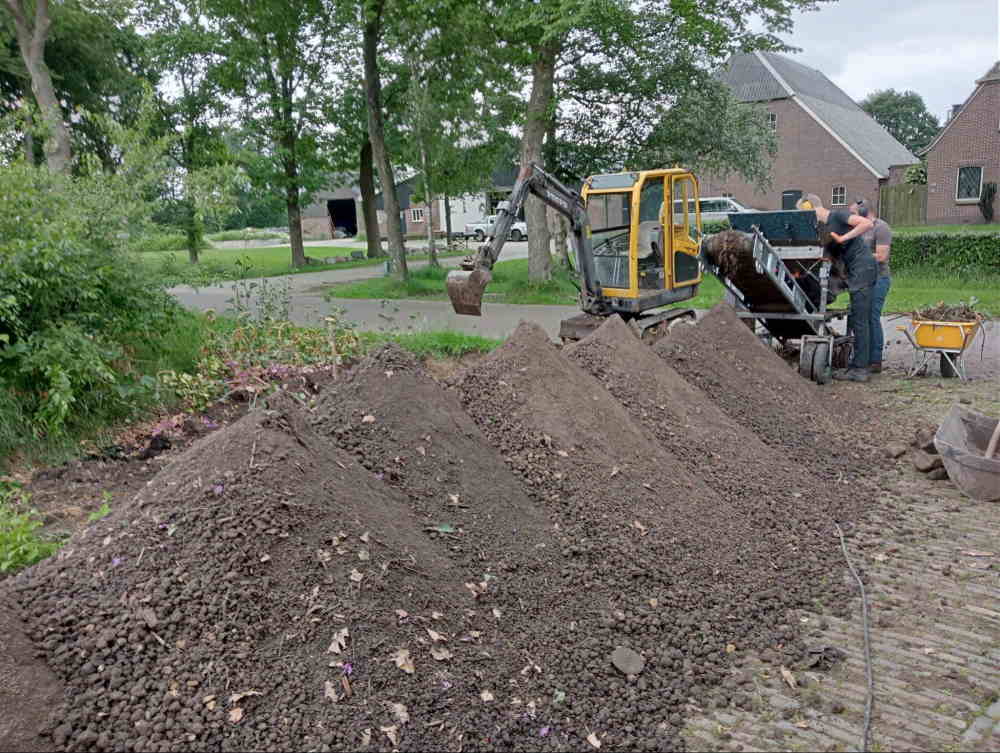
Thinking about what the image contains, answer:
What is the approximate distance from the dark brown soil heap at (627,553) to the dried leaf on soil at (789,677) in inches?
6.8

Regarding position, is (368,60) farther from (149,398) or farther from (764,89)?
(764,89)

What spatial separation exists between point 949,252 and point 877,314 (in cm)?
978

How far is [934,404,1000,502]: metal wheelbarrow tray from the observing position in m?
5.65

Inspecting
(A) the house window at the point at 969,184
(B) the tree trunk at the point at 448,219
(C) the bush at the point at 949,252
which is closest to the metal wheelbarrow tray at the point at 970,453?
(C) the bush at the point at 949,252

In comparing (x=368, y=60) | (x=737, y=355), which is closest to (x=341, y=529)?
(x=737, y=355)

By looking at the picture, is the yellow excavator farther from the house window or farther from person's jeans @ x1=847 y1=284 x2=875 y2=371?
the house window

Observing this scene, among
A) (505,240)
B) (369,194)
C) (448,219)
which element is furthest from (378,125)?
(448,219)

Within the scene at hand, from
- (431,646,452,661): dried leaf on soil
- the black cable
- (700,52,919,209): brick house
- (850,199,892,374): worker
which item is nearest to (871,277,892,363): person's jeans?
(850,199,892,374): worker

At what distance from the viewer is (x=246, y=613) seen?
3094 millimetres

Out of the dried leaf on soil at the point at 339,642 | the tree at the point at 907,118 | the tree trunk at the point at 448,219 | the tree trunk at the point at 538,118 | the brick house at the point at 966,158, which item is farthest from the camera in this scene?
the tree at the point at 907,118

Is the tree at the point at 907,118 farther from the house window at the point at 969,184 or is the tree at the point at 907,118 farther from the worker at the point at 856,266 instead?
the worker at the point at 856,266

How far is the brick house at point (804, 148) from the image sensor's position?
39.2 metres

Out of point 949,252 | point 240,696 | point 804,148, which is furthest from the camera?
point 804,148

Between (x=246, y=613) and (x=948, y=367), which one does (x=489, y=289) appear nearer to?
(x=948, y=367)
